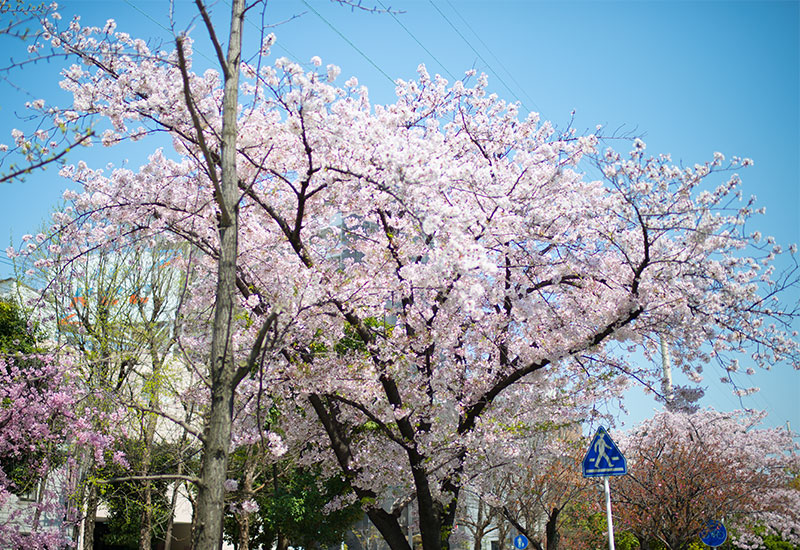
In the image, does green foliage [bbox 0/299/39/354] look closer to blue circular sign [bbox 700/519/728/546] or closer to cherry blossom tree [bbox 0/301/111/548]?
cherry blossom tree [bbox 0/301/111/548]

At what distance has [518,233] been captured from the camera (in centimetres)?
685

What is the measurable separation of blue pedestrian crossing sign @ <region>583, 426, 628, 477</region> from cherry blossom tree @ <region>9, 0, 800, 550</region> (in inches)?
32.2

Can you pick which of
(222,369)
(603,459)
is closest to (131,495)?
(603,459)

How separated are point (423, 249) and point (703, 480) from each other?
1188cm

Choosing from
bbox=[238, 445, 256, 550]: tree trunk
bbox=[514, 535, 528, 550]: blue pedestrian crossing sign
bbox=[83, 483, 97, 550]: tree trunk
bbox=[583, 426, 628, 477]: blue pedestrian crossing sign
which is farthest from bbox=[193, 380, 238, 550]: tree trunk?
bbox=[514, 535, 528, 550]: blue pedestrian crossing sign

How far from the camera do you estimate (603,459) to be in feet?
25.7

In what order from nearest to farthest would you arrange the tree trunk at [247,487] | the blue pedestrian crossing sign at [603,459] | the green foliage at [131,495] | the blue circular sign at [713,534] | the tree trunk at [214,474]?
the tree trunk at [214,474] < the blue pedestrian crossing sign at [603,459] < the blue circular sign at [713,534] < the green foliage at [131,495] < the tree trunk at [247,487]

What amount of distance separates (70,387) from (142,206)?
23.0 ft

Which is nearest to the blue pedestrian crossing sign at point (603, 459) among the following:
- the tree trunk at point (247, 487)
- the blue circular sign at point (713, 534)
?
the blue circular sign at point (713, 534)

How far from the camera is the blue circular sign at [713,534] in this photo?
12.9 metres

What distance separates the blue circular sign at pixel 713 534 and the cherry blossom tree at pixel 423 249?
22.5ft

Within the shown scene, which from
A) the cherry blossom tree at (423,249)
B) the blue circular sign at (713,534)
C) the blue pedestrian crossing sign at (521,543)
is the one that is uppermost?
the cherry blossom tree at (423,249)

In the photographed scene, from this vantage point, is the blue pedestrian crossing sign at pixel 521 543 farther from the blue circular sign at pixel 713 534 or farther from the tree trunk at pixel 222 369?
the tree trunk at pixel 222 369

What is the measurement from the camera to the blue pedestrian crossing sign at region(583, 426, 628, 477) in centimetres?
765
